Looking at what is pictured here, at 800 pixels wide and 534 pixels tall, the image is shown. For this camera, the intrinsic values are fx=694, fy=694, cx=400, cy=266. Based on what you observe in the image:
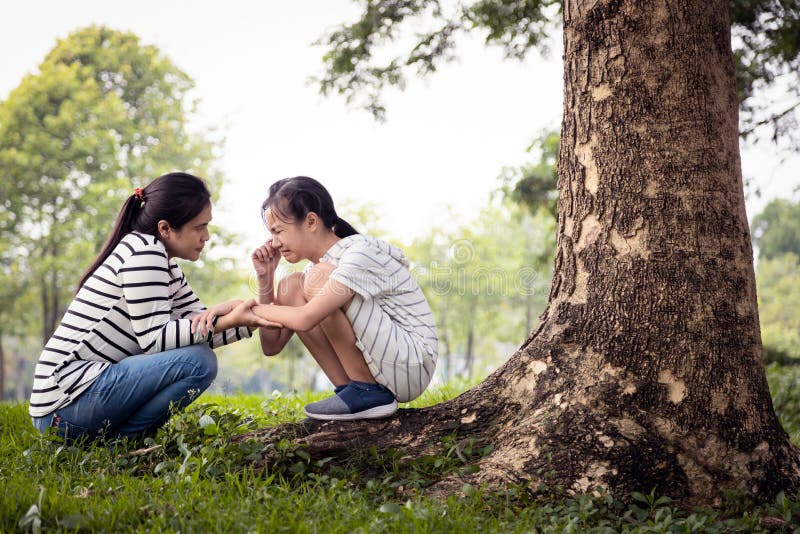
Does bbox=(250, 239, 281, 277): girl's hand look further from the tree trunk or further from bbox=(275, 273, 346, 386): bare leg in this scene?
the tree trunk

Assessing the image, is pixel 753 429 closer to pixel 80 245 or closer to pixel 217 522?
pixel 217 522

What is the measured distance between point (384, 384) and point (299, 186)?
105cm

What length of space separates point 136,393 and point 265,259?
89 cm

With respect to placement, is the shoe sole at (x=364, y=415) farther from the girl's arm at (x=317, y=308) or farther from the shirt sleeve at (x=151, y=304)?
the shirt sleeve at (x=151, y=304)

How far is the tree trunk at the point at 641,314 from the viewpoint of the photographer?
2939 mm

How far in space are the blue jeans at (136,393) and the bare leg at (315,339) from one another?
0.45 m

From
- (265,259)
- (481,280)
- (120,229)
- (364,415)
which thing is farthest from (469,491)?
(481,280)

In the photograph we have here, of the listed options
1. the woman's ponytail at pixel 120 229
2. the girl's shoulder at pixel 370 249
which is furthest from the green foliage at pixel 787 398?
the woman's ponytail at pixel 120 229

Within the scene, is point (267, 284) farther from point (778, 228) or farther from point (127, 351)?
point (778, 228)

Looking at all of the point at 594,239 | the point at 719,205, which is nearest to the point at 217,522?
the point at 594,239

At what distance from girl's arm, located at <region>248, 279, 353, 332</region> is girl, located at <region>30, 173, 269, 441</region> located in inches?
8.3

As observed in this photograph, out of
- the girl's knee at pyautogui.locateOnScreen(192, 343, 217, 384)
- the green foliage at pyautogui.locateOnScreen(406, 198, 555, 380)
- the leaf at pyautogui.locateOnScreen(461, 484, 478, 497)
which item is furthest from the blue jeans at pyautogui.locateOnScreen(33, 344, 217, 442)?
the green foliage at pyautogui.locateOnScreen(406, 198, 555, 380)

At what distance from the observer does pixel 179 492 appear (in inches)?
102

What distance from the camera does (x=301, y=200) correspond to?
341 centimetres
